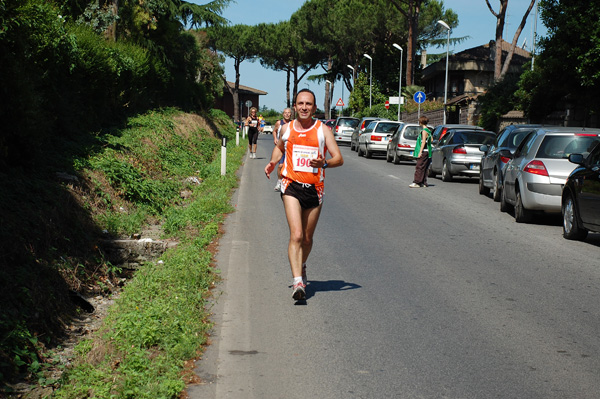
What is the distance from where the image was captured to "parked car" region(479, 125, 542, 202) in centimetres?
1664

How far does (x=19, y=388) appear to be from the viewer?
518cm

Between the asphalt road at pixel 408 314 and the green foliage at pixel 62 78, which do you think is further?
the green foliage at pixel 62 78

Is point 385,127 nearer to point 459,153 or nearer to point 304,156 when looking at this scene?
point 459,153

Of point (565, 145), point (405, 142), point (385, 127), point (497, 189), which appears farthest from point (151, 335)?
point (385, 127)

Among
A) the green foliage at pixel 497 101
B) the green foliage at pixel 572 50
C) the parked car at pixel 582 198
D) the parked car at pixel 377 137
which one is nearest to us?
the parked car at pixel 582 198

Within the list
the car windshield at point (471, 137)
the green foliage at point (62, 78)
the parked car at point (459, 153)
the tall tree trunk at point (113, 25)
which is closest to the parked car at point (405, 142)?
the parked car at point (459, 153)

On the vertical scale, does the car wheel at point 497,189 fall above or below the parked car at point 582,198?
below

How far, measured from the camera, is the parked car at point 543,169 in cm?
1309

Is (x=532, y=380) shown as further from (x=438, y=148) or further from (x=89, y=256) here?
(x=438, y=148)

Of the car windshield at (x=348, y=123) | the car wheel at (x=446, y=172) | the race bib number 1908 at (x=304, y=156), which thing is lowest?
the car wheel at (x=446, y=172)

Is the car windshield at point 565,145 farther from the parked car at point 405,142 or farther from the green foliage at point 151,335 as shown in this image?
the parked car at point 405,142

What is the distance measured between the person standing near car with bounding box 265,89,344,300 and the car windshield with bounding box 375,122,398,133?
26968mm

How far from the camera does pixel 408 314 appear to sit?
699cm

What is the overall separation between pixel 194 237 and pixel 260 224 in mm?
2195
